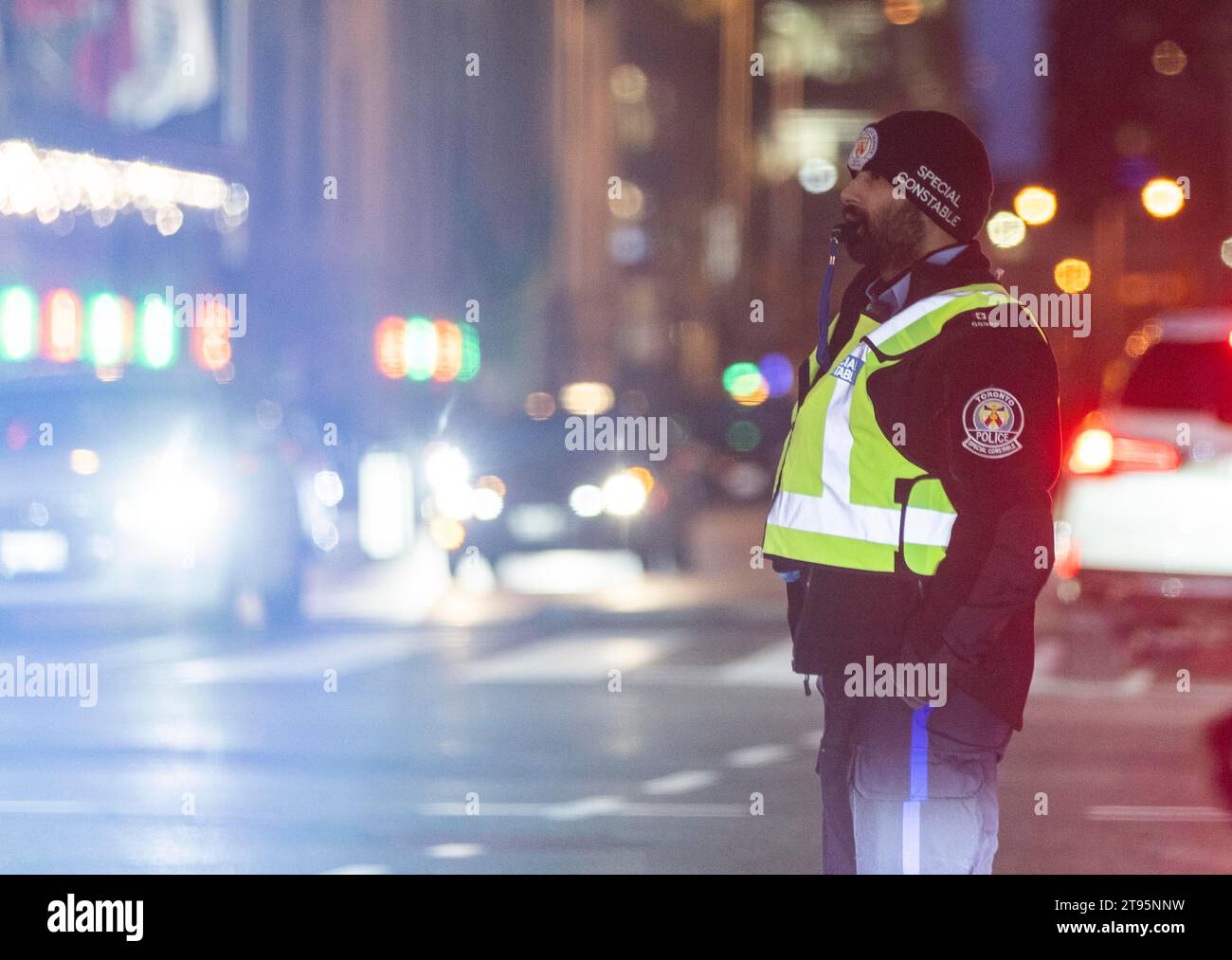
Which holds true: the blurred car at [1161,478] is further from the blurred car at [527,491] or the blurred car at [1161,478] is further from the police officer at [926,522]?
the police officer at [926,522]

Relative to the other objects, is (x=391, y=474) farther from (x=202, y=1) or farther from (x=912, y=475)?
(x=912, y=475)

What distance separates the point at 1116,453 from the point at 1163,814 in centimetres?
401

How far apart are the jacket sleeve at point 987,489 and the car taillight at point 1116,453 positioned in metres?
8.14

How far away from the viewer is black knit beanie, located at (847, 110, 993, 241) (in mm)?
4617

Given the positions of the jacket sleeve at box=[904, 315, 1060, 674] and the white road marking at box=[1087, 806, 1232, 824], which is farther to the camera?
the white road marking at box=[1087, 806, 1232, 824]

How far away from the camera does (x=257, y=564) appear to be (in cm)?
1577

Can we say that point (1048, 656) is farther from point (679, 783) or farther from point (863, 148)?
point (863, 148)

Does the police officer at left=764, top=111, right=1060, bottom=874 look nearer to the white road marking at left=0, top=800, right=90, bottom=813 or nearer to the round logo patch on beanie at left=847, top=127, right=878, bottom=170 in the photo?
the round logo patch on beanie at left=847, top=127, right=878, bottom=170

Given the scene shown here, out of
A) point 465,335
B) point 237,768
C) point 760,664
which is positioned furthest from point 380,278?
point 237,768

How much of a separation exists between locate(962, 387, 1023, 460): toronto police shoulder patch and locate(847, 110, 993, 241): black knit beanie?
47cm

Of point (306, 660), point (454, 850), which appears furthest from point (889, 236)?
point (306, 660)

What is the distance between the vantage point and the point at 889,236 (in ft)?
15.5

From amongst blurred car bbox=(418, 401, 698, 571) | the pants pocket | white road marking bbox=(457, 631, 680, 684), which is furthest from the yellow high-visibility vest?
blurred car bbox=(418, 401, 698, 571)

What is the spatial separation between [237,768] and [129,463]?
722cm
